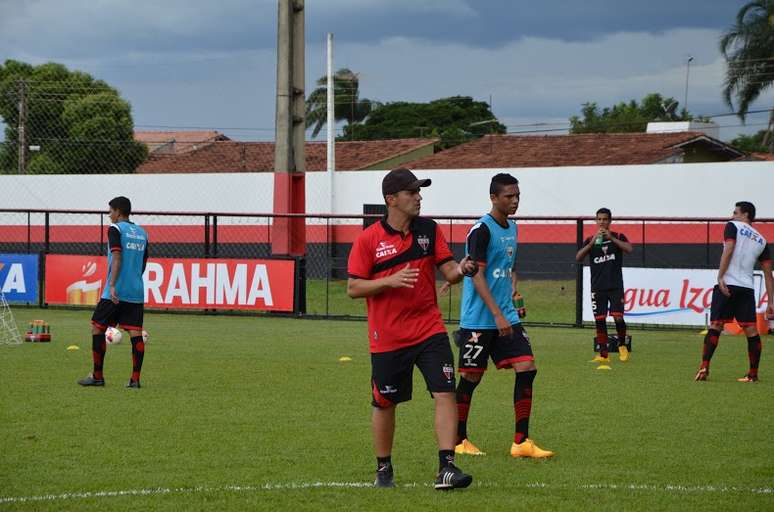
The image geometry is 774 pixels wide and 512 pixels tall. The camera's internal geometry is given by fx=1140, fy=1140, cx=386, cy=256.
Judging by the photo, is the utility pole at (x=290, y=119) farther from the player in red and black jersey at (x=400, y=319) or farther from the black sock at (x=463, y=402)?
the player in red and black jersey at (x=400, y=319)

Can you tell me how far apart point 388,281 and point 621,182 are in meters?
31.4

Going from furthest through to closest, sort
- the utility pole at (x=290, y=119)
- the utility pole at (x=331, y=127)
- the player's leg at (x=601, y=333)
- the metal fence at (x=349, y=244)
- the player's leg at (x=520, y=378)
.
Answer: the utility pole at (x=331, y=127)
the metal fence at (x=349, y=244)
the utility pole at (x=290, y=119)
the player's leg at (x=601, y=333)
the player's leg at (x=520, y=378)

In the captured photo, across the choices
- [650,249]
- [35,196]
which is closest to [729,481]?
[650,249]

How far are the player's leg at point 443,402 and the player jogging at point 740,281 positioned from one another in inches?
274

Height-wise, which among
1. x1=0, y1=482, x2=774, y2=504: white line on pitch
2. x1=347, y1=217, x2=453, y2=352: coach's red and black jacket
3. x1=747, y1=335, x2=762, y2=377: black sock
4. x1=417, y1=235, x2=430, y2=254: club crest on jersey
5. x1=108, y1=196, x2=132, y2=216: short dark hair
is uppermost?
x1=108, y1=196, x2=132, y2=216: short dark hair

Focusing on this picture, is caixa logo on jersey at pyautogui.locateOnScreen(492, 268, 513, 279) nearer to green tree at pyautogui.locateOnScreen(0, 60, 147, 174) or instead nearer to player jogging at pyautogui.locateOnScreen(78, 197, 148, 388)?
player jogging at pyautogui.locateOnScreen(78, 197, 148, 388)

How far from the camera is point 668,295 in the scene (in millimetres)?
22188

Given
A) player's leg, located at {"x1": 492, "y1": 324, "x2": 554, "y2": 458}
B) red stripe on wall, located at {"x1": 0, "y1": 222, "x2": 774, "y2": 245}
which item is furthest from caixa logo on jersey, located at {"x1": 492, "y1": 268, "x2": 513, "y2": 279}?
red stripe on wall, located at {"x1": 0, "y1": 222, "x2": 774, "y2": 245}

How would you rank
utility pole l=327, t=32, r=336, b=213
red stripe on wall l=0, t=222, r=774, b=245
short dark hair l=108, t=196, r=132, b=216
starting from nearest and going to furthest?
short dark hair l=108, t=196, r=132, b=216 < red stripe on wall l=0, t=222, r=774, b=245 < utility pole l=327, t=32, r=336, b=213

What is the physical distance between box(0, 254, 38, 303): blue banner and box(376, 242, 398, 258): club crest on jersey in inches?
809

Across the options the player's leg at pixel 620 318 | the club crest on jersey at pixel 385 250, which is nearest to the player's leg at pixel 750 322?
the player's leg at pixel 620 318

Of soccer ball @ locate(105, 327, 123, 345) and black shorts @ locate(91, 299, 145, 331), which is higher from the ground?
black shorts @ locate(91, 299, 145, 331)

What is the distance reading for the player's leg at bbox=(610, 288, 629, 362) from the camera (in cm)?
1658

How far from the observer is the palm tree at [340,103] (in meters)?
76.6
